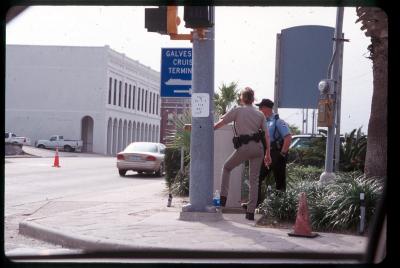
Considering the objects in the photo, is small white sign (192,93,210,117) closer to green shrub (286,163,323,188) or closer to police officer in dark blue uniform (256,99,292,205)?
police officer in dark blue uniform (256,99,292,205)

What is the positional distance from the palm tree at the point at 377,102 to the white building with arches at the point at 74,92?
152ft

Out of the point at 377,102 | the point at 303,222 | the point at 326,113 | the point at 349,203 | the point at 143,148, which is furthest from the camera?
the point at 143,148

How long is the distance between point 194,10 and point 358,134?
7662 millimetres

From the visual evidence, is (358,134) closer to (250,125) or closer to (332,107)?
(332,107)

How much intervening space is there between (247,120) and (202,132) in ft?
2.18

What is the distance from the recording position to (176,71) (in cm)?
1098

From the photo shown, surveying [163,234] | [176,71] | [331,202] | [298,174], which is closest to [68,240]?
[163,234]

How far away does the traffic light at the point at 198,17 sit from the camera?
6.66m

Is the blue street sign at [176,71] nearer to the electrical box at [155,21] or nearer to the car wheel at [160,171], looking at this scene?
the electrical box at [155,21]

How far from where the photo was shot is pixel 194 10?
6668mm

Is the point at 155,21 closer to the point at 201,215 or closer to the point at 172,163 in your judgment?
the point at 201,215

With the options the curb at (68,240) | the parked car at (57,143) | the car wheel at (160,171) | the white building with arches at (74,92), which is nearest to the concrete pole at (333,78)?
the curb at (68,240)

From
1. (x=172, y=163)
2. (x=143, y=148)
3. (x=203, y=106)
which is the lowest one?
(x=172, y=163)

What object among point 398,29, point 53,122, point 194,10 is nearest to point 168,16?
point 194,10
